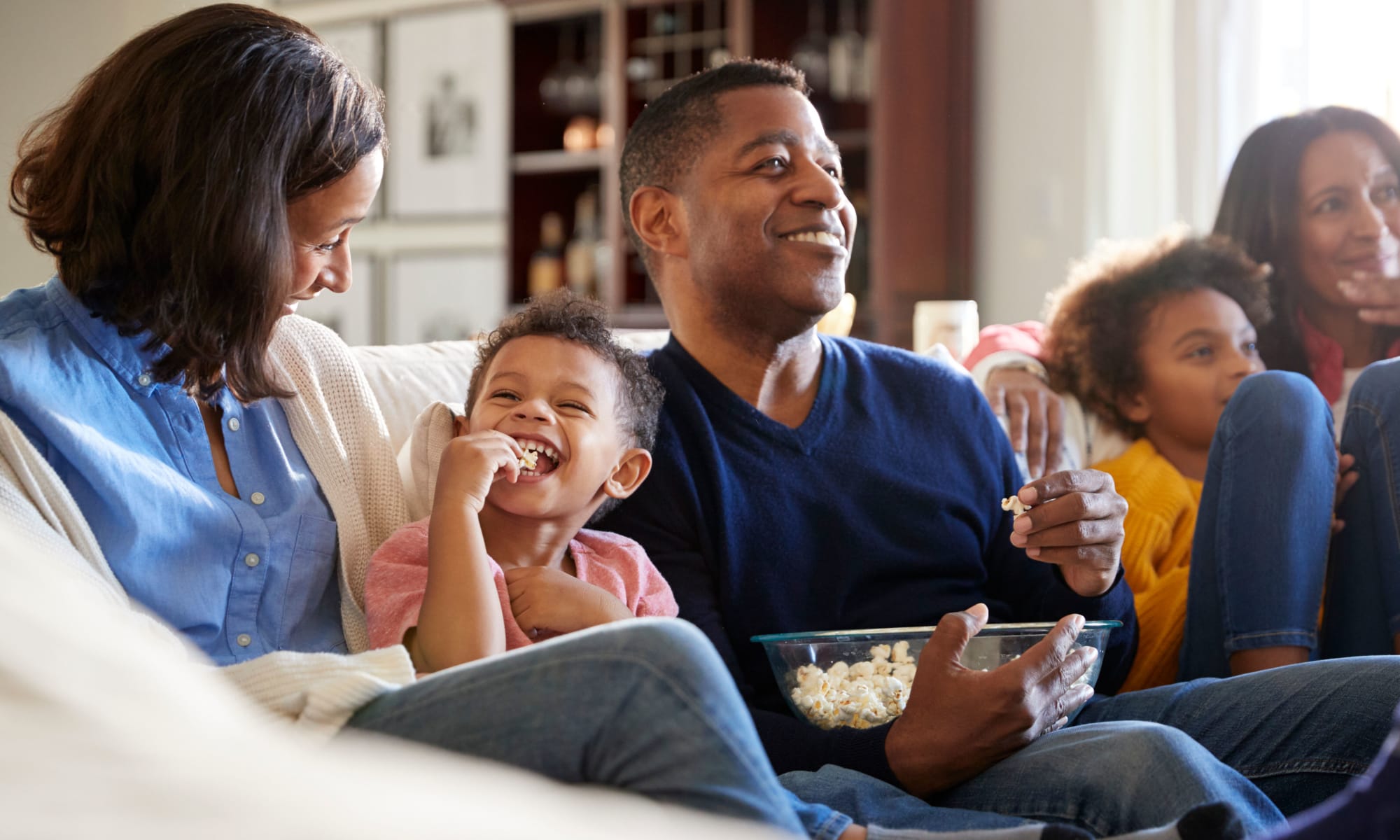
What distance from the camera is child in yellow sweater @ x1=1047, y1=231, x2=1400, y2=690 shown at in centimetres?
160

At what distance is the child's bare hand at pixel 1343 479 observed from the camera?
5.62ft

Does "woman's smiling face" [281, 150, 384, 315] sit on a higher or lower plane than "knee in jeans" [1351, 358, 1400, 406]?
higher

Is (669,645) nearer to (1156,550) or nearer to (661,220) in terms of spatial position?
(661,220)

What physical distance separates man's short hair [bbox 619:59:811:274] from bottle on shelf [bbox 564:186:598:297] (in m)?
2.83

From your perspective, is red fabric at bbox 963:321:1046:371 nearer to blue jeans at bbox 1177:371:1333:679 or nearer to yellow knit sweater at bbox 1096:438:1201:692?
yellow knit sweater at bbox 1096:438:1201:692

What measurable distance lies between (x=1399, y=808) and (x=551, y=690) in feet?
1.75

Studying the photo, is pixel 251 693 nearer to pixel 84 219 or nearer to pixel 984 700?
pixel 84 219

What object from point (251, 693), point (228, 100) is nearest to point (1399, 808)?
point (251, 693)

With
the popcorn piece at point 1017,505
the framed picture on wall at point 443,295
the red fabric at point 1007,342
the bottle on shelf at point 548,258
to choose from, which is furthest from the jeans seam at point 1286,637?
the framed picture on wall at point 443,295

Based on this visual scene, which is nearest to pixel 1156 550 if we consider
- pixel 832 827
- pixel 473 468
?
pixel 832 827

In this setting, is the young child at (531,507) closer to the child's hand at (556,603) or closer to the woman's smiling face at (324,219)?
the child's hand at (556,603)

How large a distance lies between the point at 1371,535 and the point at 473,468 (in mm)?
1183

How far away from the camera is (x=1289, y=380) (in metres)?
1.69

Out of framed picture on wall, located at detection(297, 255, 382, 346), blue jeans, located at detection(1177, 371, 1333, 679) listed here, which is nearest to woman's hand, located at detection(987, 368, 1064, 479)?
blue jeans, located at detection(1177, 371, 1333, 679)
